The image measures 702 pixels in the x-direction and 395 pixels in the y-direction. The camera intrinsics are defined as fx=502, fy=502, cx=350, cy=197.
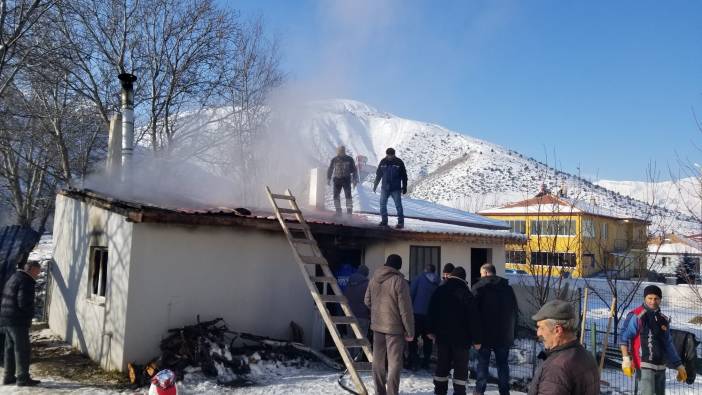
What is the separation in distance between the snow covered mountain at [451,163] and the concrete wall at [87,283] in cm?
1695

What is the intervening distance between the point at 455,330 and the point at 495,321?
57 centimetres

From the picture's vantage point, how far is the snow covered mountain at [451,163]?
271 ft

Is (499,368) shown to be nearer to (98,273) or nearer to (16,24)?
(98,273)

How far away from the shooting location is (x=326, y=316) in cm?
683

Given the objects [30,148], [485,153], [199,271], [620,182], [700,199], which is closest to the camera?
[199,271]

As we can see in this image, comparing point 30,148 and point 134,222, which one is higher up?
point 30,148

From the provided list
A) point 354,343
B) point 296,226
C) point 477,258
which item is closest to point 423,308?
point 354,343

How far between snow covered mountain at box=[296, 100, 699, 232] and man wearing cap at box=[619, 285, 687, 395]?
21868mm

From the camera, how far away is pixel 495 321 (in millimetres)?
6465

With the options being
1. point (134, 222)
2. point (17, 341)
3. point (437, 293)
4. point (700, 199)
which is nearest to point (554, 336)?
point (437, 293)

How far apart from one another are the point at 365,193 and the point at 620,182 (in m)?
154

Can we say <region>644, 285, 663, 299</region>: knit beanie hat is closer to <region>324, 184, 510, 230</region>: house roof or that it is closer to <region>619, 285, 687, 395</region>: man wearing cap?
<region>619, 285, 687, 395</region>: man wearing cap

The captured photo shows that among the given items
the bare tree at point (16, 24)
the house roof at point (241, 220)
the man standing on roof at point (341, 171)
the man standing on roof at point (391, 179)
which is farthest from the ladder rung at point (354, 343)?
the bare tree at point (16, 24)

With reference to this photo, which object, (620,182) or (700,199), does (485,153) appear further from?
(700,199)
